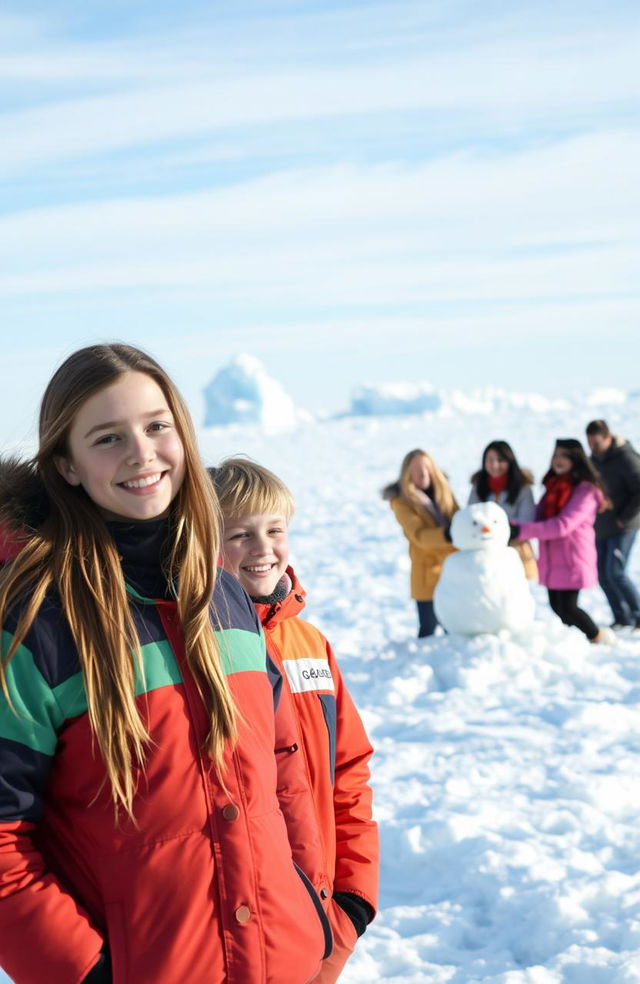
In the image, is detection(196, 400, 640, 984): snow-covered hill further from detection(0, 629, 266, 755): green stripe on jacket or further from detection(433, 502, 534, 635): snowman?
detection(0, 629, 266, 755): green stripe on jacket

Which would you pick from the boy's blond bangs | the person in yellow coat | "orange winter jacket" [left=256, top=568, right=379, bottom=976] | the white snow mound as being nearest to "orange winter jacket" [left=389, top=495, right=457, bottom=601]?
the person in yellow coat

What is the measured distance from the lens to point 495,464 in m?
7.21

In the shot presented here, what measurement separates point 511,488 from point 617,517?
1103 millimetres

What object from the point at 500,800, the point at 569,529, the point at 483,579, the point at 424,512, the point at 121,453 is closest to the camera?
the point at 121,453

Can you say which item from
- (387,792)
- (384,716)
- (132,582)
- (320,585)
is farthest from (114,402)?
(320,585)

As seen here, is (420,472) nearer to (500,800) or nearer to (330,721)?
(500,800)

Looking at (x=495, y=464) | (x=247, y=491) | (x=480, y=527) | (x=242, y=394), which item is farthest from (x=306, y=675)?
(x=242, y=394)

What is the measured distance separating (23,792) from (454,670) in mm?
5187

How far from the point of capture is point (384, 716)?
6066 millimetres

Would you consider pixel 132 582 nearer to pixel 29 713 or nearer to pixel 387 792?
pixel 29 713

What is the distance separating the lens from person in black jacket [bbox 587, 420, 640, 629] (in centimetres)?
767

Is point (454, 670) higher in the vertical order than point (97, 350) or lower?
lower

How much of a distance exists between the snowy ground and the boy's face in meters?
0.36

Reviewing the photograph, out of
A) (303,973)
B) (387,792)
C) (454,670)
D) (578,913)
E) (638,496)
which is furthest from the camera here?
(638,496)
